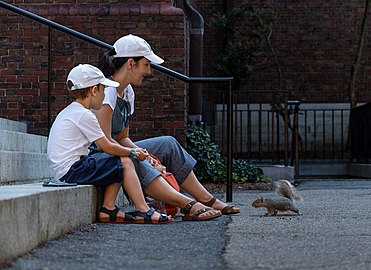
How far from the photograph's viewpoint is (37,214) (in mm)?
3924

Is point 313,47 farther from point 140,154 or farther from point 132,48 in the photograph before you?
point 140,154

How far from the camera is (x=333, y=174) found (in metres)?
A: 15.7

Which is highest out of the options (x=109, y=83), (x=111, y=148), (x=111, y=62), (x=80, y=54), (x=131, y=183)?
(x=80, y=54)

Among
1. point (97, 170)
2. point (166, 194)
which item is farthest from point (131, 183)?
point (166, 194)

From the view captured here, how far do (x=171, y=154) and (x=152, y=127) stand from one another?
3.59 metres

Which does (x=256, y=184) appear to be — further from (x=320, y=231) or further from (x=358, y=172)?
(x=320, y=231)

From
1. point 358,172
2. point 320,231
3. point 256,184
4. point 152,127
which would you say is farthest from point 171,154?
point 358,172

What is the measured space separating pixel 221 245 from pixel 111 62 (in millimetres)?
1901

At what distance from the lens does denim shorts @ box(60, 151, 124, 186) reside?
17.3ft

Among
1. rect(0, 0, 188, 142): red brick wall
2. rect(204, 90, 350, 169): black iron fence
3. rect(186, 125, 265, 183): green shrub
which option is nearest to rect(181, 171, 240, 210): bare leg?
rect(0, 0, 188, 142): red brick wall

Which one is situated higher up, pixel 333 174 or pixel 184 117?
pixel 184 117

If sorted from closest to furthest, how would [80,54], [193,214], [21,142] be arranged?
[193,214], [21,142], [80,54]

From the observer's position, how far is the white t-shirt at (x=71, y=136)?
17.0 ft

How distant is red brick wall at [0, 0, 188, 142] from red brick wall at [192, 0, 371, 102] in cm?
712
